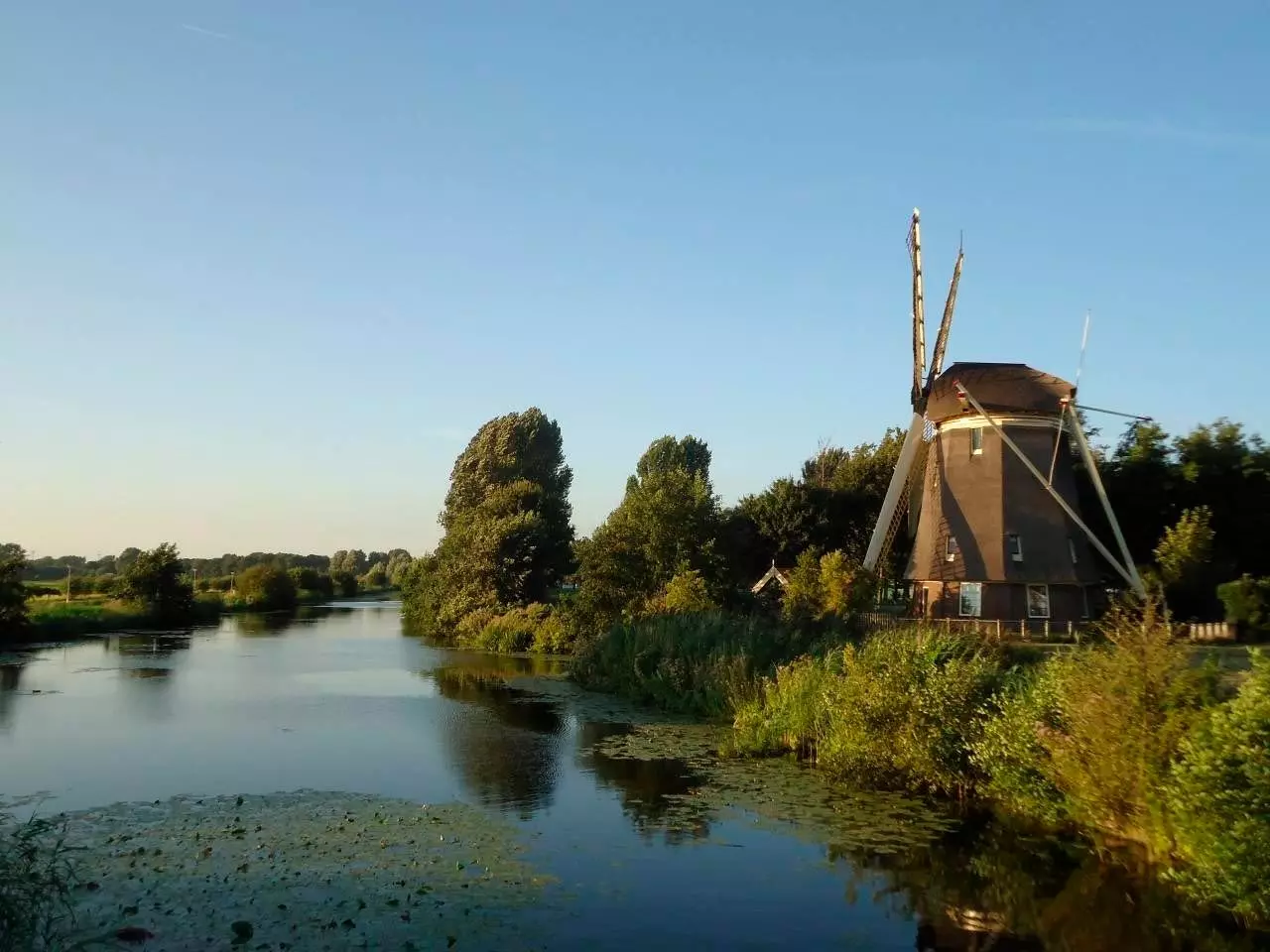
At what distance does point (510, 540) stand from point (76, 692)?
27766mm

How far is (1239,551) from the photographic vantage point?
34.5 metres

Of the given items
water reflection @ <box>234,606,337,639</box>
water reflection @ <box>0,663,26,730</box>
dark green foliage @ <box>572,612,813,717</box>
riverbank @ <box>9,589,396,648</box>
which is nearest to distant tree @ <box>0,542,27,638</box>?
riverbank @ <box>9,589,396,648</box>

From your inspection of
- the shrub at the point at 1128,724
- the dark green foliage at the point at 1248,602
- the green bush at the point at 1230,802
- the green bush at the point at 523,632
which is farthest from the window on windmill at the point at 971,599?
the green bush at the point at 1230,802

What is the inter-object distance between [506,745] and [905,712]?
26.6 feet

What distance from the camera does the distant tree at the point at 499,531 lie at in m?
53.3

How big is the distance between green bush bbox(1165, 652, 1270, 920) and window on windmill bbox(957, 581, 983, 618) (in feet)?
74.1

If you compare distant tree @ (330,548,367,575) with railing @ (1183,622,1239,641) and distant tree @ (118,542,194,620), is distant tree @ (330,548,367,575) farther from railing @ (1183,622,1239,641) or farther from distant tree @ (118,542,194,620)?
railing @ (1183,622,1239,641)

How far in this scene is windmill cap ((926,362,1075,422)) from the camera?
1315 inches

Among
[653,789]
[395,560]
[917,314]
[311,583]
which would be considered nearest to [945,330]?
[917,314]

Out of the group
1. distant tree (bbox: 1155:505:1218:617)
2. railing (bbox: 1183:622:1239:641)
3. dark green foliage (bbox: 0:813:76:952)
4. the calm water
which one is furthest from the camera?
distant tree (bbox: 1155:505:1218:617)

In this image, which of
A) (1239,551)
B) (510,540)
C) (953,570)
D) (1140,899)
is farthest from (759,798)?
(510,540)

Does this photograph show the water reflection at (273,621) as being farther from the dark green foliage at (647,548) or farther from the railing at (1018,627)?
the railing at (1018,627)

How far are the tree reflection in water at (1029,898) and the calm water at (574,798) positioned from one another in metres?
0.03

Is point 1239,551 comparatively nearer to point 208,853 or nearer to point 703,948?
point 703,948
